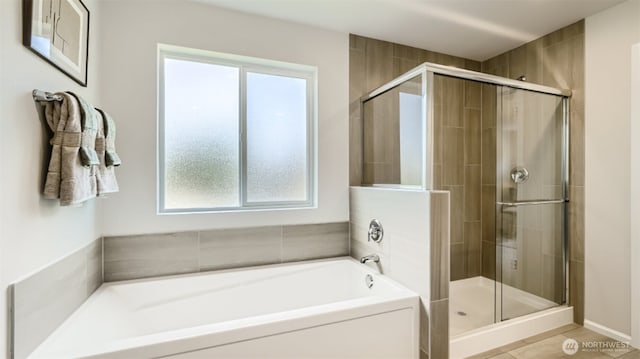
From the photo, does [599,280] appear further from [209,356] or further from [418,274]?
[209,356]

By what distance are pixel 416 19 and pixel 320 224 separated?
189 cm

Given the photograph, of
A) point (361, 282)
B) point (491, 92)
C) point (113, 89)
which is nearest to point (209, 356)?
point (361, 282)

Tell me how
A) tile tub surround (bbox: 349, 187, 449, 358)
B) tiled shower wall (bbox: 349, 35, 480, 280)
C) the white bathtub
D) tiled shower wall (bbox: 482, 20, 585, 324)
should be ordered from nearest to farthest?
the white bathtub
tile tub surround (bbox: 349, 187, 449, 358)
tiled shower wall (bbox: 482, 20, 585, 324)
tiled shower wall (bbox: 349, 35, 480, 280)

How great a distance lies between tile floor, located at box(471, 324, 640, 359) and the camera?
6.54 feet

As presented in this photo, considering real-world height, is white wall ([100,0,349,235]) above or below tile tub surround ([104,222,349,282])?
A: above

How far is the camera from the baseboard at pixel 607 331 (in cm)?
214

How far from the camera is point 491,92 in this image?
237 centimetres

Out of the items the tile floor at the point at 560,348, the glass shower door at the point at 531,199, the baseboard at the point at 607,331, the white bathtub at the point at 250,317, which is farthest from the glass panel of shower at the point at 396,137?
the baseboard at the point at 607,331

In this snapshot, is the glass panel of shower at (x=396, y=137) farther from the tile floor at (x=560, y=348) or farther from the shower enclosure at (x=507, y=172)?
the tile floor at (x=560, y=348)

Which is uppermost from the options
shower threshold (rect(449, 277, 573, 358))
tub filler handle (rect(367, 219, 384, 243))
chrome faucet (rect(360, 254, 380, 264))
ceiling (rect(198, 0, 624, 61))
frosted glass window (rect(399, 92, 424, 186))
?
ceiling (rect(198, 0, 624, 61))

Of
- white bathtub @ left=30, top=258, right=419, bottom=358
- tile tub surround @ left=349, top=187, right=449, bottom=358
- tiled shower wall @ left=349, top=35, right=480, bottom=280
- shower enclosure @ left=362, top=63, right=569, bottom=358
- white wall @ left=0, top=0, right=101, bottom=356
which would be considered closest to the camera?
white wall @ left=0, top=0, right=101, bottom=356

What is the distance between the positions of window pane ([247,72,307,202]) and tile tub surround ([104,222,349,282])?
1.07ft

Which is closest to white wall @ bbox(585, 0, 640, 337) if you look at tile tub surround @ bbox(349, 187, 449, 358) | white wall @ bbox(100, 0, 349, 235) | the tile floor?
the tile floor

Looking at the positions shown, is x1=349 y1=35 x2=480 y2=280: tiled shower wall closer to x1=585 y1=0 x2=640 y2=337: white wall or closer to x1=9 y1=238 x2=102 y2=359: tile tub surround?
x1=585 y1=0 x2=640 y2=337: white wall
